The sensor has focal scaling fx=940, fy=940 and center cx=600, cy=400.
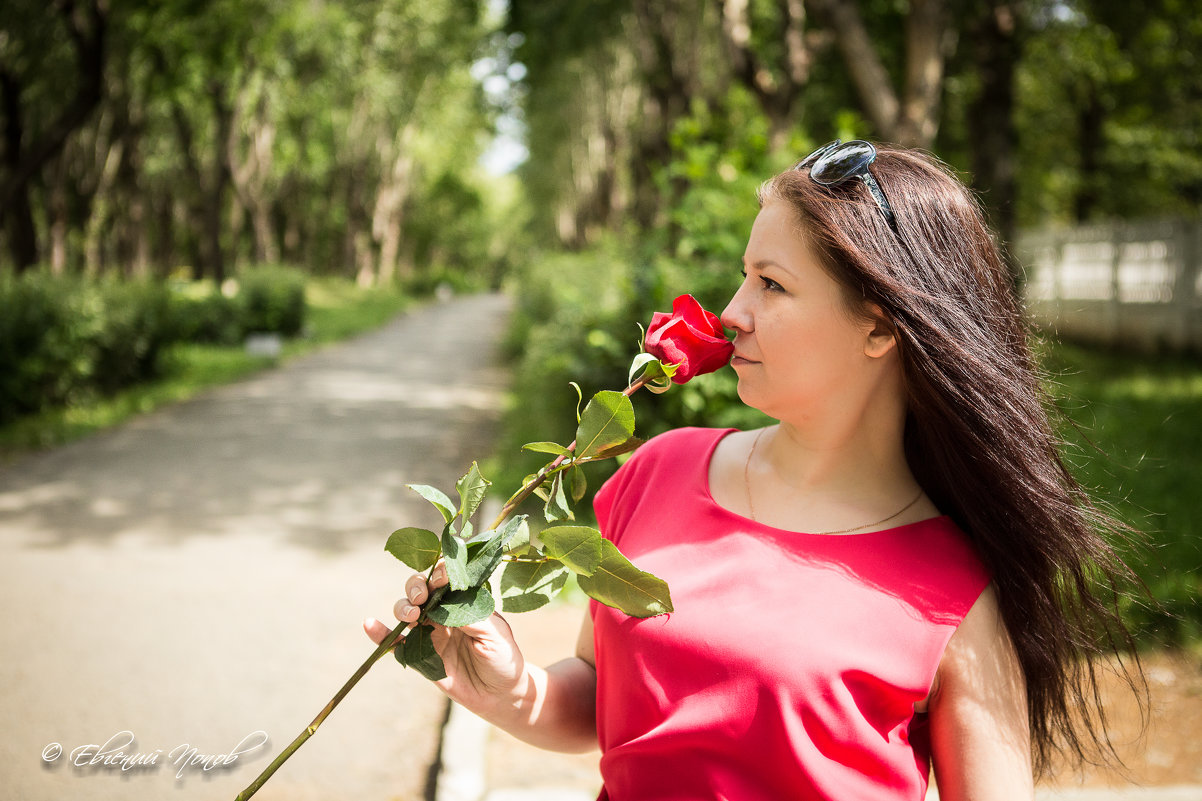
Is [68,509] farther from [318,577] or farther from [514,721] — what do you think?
[514,721]

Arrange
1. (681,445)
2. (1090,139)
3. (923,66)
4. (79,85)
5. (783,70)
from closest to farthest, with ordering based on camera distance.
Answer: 1. (681,445)
2. (923,66)
3. (783,70)
4. (79,85)
5. (1090,139)

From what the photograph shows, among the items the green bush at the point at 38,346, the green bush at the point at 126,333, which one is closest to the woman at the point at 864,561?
the green bush at the point at 38,346

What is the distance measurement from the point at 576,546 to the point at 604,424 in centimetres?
18

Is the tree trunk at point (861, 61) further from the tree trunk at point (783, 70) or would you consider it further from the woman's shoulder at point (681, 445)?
the woman's shoulder at point (681, 445)

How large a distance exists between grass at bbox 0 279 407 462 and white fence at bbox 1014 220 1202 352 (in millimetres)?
11962

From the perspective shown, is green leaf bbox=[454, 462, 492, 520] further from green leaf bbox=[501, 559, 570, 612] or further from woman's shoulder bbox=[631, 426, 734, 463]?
woman's shoulder bbox=[631, 426, 734, 463]

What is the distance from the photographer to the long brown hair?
1.47 m

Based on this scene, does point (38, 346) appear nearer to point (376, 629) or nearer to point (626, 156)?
point (376, 629)

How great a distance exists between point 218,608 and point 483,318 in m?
31.2

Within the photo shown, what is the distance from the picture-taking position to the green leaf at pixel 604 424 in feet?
4.34

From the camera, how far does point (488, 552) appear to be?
1315mm

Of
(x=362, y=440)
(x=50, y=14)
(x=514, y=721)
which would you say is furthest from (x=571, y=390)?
(x=50, y=14)

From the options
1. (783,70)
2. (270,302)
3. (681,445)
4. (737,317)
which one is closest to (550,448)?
(737,317)

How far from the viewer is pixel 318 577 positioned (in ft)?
20.1
